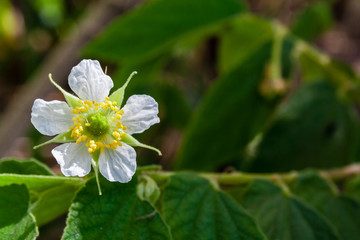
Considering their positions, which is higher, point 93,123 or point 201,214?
point 93,123

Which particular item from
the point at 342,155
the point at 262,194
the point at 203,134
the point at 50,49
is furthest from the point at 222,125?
the point at 50,49

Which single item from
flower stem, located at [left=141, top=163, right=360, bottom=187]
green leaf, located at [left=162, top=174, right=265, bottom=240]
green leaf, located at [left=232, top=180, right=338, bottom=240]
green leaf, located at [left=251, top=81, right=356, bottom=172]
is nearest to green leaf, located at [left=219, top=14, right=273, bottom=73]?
green leaf, located at [left=251, top=81, right=356, bottom=172]

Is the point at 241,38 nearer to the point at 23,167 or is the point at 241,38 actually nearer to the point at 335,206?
the point at 335,206

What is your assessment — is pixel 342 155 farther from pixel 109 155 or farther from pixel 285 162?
pixel 109 155

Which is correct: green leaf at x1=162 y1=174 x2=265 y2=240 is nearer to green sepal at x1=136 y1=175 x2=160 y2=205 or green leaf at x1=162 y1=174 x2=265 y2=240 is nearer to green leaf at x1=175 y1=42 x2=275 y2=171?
green sepal at x1=136 y1=175 x2=160 y2=205

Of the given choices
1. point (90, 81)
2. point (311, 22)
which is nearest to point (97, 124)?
point (90, 81)
